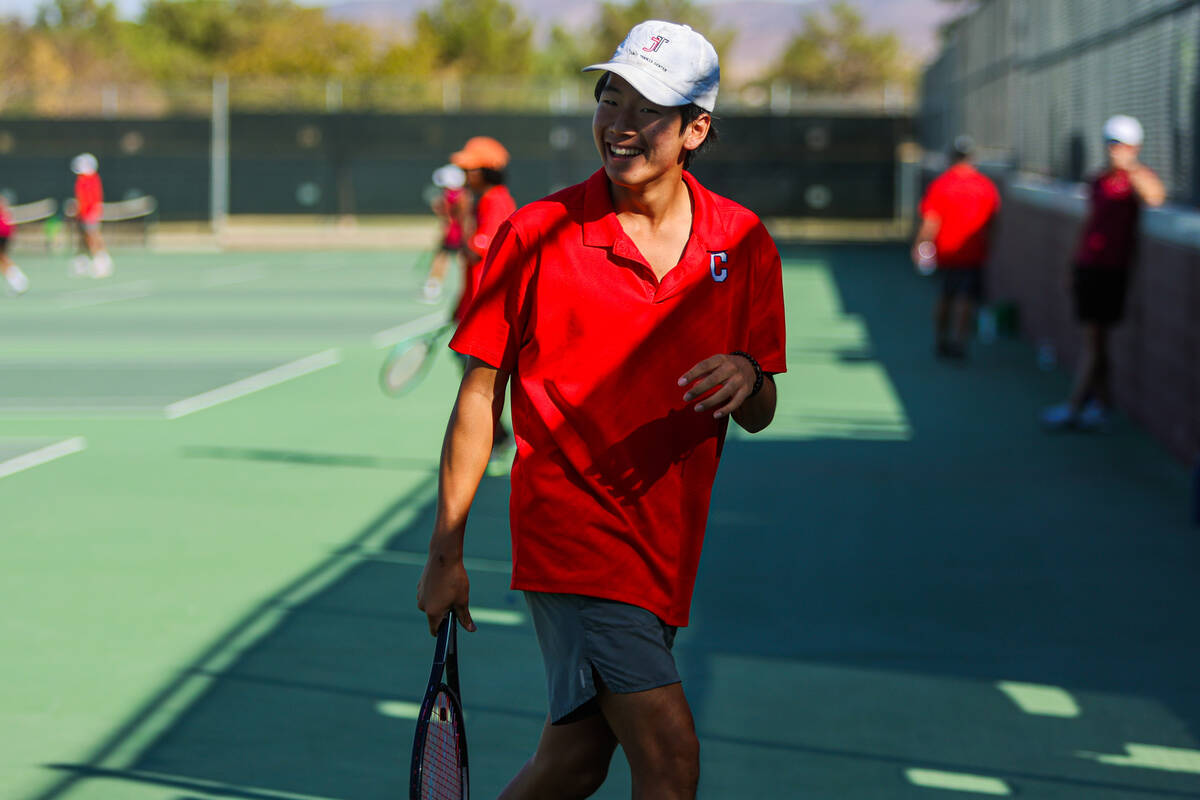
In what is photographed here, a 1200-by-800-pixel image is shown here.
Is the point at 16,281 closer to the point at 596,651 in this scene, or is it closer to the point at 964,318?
the point at 964,318

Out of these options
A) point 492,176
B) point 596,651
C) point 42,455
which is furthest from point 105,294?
point 596,651

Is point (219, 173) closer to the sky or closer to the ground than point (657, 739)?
closer to the sky

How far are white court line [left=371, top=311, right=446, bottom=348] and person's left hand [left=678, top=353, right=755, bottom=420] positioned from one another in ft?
45.0

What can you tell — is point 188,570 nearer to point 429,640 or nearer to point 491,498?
point 429,640

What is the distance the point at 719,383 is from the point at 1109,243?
8337mm

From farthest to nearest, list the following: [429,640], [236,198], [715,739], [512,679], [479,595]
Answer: [236,198]
[479,595]
[429,640]
[512,679]
[715,739]

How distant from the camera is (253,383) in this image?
13.9m

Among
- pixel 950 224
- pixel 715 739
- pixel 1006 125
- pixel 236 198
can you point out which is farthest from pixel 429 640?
pixel 236 198

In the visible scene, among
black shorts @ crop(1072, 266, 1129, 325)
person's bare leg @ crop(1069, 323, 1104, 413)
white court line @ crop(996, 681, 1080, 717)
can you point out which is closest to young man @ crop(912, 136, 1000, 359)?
person's bare leg @ crop(1069, 323, 1104, 413)

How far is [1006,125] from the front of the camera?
21875mm

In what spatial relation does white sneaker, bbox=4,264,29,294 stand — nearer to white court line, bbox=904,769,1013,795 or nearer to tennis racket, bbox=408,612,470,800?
white court line, bbox=904,769,1013,795

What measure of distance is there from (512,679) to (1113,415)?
7852mm

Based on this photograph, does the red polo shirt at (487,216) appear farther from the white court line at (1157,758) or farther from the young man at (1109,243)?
the white court line at (1157,758)

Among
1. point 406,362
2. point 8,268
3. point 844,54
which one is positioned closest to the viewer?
point 406,362
